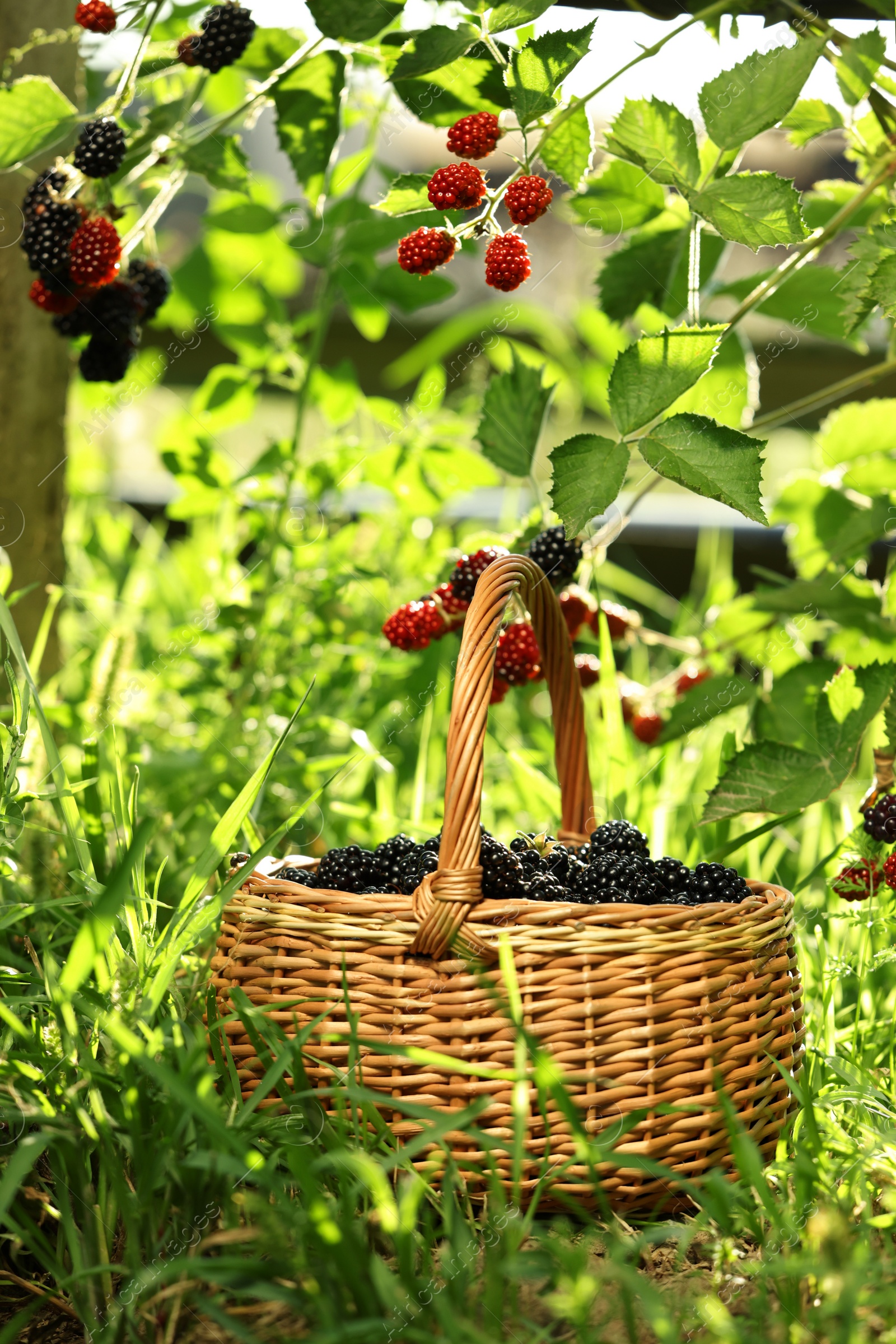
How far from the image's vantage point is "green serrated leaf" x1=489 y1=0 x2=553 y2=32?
0.77 meters

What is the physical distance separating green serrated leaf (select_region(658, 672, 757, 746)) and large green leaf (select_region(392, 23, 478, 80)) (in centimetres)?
71

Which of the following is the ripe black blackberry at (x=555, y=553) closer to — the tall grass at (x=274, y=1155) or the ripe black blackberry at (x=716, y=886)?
the tall grass at (x=274, y=1155)

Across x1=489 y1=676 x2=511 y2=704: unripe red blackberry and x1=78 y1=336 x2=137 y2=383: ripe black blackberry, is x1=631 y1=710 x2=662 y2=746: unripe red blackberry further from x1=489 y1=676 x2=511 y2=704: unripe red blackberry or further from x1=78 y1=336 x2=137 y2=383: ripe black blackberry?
x1=78 y1=336 x2=137 y2=383: ripe black blackberry

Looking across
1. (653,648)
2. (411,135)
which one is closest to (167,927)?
(653,648)

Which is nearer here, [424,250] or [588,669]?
[424,250]

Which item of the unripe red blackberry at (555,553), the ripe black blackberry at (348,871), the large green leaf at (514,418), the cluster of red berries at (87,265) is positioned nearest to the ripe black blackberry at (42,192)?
the cluster of red berries at (87,265)

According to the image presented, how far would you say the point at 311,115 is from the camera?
106cm

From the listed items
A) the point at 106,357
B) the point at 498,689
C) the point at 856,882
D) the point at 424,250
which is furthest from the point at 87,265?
the point at 856,882

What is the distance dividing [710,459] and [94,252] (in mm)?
615

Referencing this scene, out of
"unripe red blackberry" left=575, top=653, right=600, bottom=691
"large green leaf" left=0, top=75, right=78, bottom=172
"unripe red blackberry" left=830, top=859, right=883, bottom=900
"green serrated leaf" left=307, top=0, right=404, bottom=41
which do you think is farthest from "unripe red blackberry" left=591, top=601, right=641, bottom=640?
"large green leaf" left=0, top=75, right=78, bottom=172

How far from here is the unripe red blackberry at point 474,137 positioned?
793 mm

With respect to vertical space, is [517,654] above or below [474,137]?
below

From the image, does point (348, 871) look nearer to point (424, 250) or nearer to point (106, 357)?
point (424, 250)

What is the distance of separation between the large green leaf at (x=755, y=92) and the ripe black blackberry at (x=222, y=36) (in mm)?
448
